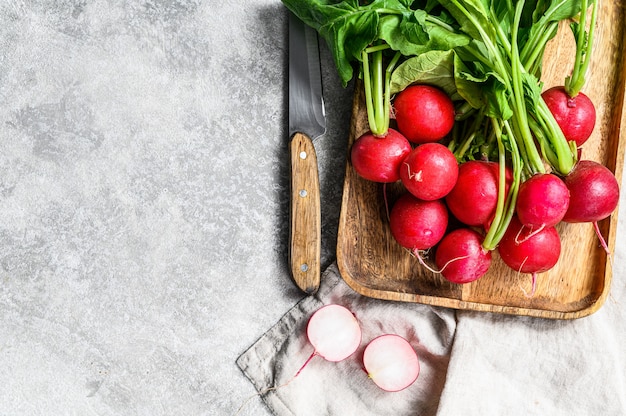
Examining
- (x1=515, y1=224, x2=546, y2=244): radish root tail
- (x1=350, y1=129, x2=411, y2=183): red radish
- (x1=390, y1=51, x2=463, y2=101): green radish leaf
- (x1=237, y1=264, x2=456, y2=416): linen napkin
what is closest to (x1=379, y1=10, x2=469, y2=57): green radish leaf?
(x1=390, y1=51, x2=463, y2=101): green radish leaf

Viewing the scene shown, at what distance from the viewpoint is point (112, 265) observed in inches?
52.7

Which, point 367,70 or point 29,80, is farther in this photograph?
point 29,80

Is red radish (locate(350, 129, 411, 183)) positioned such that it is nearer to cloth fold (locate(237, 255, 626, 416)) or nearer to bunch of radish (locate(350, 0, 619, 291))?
bunch of radish (locate(350, 0, 619, 291))

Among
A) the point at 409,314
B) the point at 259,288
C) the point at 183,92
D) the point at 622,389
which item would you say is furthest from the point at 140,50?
the point at 622,389

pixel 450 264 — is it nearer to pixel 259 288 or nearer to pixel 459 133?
pixel 459 133

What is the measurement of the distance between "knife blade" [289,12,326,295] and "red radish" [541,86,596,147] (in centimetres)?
47

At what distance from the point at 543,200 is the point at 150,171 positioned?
2.70 ft

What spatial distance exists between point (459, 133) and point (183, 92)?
2.00 feet

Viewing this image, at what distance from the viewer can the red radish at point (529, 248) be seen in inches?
44.8

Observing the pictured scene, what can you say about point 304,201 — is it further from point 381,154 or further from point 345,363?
point 345,363

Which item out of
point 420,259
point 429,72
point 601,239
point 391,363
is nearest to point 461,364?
point 391,363

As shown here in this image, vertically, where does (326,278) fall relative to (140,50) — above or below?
below

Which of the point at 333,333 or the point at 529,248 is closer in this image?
the point at 529,248

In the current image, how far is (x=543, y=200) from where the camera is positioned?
3.54 feet
